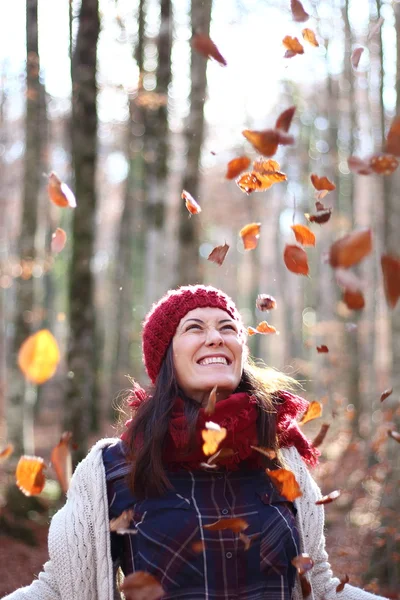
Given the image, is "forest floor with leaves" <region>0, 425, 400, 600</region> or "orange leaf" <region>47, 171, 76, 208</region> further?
"forest floor with leaves" <region>0, 425, 400, 600</region>

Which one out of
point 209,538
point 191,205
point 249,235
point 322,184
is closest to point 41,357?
point 191,205

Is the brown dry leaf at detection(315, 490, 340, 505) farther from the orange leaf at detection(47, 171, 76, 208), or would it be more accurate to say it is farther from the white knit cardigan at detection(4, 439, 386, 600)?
the orange leaf at detection(47, 171, 76, 208)

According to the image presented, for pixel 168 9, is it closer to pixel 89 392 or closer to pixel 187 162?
pixel 187 162

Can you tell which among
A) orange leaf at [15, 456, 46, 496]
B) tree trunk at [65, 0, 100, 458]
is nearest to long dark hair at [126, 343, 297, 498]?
orange leaf at [15, 456, 46, 496]

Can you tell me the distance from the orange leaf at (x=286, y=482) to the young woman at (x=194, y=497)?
0.06 meters

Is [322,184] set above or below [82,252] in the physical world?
above

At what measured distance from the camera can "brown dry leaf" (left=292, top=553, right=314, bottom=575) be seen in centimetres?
235

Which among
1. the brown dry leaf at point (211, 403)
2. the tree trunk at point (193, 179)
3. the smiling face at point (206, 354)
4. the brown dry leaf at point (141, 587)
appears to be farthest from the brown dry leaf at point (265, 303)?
the tree trunk at point (193, 179)

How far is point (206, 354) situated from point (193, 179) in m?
4.63

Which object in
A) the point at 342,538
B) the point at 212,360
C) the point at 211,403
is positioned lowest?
the point at 342,538

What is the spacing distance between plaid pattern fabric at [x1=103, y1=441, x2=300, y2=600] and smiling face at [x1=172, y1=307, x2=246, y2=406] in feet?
1.01

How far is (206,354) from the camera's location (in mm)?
2533

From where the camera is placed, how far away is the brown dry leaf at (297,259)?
281 centimetres

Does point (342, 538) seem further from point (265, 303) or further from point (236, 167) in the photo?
point (236, 167)
